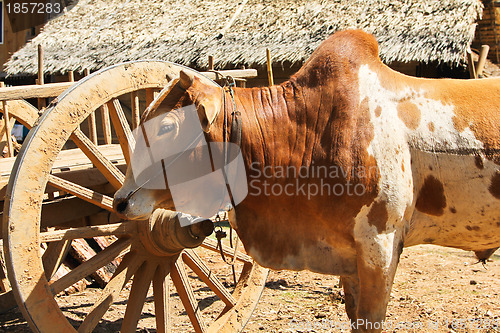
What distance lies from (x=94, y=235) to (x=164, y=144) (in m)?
0.75

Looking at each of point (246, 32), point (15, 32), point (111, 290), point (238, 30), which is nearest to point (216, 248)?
point (111, 290)

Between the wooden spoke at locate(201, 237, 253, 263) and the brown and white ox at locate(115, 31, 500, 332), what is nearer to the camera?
the brown and white ox at locate(115, 31, 500, 332)

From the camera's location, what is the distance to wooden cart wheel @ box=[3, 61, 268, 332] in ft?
7.59

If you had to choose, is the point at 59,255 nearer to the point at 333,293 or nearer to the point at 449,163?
the point at 333,293

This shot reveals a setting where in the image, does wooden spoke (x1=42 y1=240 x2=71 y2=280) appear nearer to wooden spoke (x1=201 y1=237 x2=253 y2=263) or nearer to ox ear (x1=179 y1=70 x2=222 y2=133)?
wooden spoke (x1=201 y1=237 x2=253 y2=263)

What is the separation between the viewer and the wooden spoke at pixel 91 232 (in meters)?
2.61

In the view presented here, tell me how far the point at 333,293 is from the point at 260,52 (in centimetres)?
497

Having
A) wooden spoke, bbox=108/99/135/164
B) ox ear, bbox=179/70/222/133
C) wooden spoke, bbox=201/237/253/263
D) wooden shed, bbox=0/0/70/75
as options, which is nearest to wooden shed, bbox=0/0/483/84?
wooden shed, bbox=0/0/70/75

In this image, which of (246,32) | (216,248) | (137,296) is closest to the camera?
(137,296)

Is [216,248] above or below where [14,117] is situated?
below

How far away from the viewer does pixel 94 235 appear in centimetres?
284

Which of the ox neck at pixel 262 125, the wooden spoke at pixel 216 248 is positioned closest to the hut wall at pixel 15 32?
the wooden spoke at pixel 216 248

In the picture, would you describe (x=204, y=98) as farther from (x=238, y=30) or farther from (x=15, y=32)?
(x=15, y=32)

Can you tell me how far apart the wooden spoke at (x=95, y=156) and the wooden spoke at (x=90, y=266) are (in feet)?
1.12
